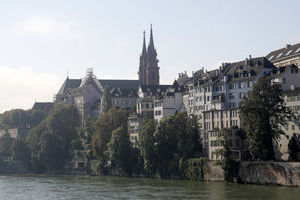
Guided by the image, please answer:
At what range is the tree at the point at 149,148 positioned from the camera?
12838 centimetres

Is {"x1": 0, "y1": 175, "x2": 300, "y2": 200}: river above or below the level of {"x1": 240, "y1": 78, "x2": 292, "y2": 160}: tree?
below

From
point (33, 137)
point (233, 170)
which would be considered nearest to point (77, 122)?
point (33, 137)

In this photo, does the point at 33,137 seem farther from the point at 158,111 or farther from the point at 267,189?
the point at 267,189

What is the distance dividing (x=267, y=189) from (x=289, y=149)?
11.0m

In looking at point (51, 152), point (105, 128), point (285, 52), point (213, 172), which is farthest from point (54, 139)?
point (213, 172)

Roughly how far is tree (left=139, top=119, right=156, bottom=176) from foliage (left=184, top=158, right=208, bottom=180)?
9.68 metres

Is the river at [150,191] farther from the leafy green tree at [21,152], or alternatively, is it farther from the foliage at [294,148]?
the leafy green tree at [21,152]

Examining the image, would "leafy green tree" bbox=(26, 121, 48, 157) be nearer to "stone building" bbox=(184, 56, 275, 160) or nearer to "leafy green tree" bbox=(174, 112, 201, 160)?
"stone building" bbox=(184, 56, 275, 160)

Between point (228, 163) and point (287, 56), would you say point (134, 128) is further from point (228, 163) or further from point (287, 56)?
point (228, 163)

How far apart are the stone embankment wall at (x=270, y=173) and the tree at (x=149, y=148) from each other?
83.2 ft

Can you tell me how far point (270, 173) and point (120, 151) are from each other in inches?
1796

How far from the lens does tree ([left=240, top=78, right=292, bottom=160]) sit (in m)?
102

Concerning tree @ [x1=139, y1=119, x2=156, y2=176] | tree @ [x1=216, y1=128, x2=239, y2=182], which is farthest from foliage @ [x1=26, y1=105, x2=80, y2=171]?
tree @ [x1=216, y1=128, x2=239, y2=182]

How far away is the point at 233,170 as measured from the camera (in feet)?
354
